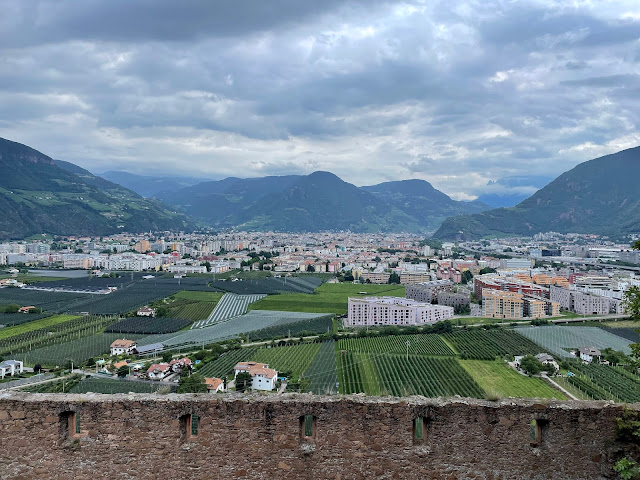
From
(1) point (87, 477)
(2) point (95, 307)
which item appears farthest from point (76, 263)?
(1) point (87, 477)

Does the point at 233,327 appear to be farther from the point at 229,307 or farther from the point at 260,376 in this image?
the point at 260,376

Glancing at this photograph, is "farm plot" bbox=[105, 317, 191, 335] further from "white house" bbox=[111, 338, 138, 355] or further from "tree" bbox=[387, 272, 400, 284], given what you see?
"tree" bbox=[387, 272, 400, 284]

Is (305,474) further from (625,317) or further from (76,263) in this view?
(76,263)

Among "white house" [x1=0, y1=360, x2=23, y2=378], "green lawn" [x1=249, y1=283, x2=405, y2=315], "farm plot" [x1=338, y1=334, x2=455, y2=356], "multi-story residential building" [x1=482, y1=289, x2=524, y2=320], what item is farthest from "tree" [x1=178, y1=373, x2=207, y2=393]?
"multi-story residential building" [x1=482, y1=289, x2=524, y2=320]

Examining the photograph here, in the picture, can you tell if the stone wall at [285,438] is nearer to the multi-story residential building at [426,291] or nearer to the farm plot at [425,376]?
the farm plot at [425,376]

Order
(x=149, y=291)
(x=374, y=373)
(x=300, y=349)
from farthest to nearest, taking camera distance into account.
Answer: (x=149, y=291) < (x=300, y=349) < (x=374, y=373)

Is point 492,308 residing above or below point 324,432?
below
